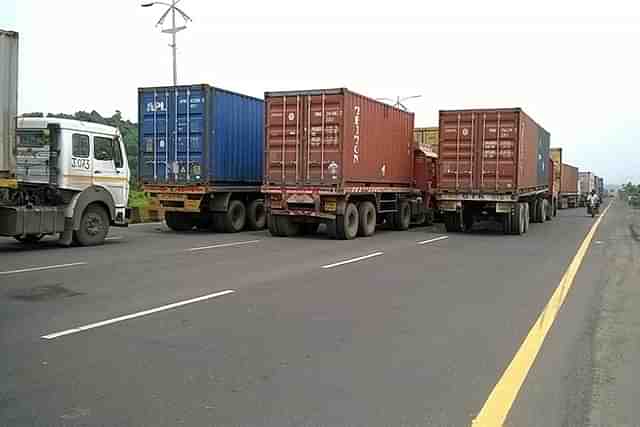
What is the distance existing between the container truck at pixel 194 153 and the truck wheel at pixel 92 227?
3.86 metres

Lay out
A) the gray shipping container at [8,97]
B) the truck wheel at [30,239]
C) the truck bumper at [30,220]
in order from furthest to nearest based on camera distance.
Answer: the truck wheel at [30,239], the truck bumper at [30,220], the gray shipping container at [8,97]

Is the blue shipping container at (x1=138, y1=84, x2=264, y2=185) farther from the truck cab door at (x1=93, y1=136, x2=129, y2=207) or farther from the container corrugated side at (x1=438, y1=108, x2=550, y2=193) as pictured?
the container corrugated side at (x1=438, y1=108, x2=550, y2=193)

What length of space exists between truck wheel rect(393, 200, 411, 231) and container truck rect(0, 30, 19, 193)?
12.9 metres

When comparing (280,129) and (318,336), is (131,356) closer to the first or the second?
(318,336)

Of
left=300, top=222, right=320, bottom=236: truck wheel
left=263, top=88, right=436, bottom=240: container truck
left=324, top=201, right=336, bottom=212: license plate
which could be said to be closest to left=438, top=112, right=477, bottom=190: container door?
left=263, top=88, right=436, bottom=240: container truck

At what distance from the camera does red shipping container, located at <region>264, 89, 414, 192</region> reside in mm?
17562

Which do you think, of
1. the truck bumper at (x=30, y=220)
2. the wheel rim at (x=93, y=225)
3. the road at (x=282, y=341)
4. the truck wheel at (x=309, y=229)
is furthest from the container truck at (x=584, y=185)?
the truck bumper at (x=30, y=220)

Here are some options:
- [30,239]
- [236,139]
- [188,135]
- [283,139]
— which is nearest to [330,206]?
[283,139]

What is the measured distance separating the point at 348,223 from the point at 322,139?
7.93 feet

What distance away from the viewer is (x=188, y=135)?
1892 centimetres

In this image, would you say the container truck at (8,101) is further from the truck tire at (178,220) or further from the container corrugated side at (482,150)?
the container corrugated side at (482,150)

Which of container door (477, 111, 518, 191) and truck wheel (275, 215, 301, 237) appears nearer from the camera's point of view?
truck wheel (275, 215, 301, 237)

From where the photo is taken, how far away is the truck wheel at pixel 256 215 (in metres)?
20.8

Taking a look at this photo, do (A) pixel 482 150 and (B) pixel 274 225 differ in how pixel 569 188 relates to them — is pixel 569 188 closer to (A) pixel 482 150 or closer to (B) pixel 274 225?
(A) pixel 482 150
